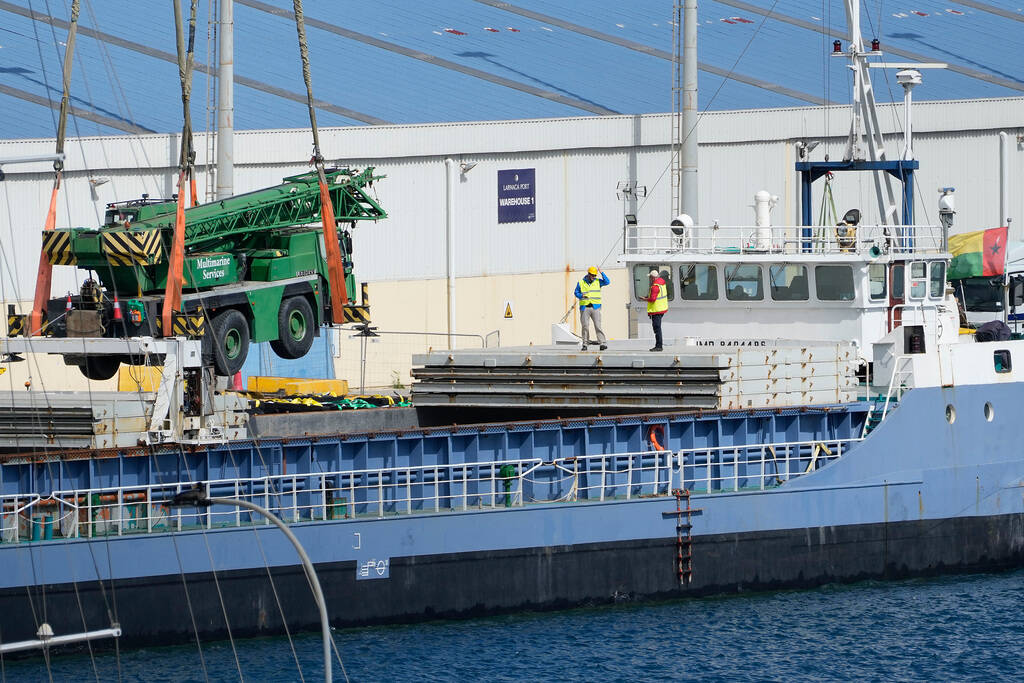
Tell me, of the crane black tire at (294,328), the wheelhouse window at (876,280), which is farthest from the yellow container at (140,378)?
the wheelhouse window at (876,280)

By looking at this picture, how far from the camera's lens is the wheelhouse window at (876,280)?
27.6 meters

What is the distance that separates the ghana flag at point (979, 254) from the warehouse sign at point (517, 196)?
10.2 metres

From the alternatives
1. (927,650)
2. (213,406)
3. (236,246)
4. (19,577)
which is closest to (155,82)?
(236,246)

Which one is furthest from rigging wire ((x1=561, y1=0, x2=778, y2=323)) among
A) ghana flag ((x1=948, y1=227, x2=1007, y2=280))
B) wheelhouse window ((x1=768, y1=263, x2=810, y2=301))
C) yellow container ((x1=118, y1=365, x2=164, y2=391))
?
yellow container ((x1=118, y1=365, x2=164, y2=391))

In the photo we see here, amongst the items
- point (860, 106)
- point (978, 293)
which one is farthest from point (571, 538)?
point (978, 293)

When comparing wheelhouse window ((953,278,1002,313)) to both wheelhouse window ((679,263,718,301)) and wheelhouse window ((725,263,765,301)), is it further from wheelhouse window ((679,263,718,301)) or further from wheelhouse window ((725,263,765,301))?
wheelhouse window ((679,263,718,301))

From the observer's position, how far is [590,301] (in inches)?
1064

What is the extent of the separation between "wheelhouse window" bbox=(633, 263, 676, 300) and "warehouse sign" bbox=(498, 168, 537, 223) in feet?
37.7

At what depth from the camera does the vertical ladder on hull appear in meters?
25.0

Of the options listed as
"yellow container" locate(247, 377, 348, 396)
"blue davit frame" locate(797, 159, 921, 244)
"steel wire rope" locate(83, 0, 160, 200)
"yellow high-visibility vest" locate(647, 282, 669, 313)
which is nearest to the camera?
"yellow high-visibility vest" locate(647, 282, 669, 313)

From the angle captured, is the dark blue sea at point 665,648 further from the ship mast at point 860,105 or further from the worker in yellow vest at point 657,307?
the ship mast at point 860,105

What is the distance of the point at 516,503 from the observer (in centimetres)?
2478

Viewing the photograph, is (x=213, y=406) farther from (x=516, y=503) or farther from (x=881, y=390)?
(x=881, y=390)

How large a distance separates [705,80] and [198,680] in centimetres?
2675
